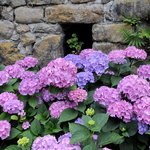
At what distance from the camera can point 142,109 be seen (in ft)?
4.00

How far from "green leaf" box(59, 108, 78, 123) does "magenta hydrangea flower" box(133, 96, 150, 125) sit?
1.20 ft

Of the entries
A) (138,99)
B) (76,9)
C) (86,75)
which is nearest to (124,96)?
(138,99)

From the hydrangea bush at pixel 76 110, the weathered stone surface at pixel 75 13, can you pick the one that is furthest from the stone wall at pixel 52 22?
the hydrangea bush at pixel 76 110

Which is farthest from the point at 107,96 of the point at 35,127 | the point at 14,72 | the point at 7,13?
the point at 7,13

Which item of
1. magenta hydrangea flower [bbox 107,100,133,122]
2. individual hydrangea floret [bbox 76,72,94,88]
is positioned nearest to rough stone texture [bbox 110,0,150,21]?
individual hydrangea floret [bbox 76,72,94,88]

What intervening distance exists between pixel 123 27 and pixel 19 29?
1.21 metres

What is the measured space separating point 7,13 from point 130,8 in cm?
143

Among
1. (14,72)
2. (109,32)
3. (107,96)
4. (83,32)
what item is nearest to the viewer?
(107,96)

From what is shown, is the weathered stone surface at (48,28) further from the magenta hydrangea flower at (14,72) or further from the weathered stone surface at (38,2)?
the magenta hydrangea flower at (14,72)

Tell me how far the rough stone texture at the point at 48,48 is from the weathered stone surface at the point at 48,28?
67mm

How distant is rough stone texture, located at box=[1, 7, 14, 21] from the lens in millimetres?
2678

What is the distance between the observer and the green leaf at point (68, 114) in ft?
4.42

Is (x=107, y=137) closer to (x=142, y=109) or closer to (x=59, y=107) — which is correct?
(x=142, y=109)

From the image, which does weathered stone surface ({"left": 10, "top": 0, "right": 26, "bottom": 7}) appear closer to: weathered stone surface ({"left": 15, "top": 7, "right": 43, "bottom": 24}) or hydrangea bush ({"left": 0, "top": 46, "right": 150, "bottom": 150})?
weathered stone surface ({"left": 15, "top": 7, "right": 43, "bottom": 24})
